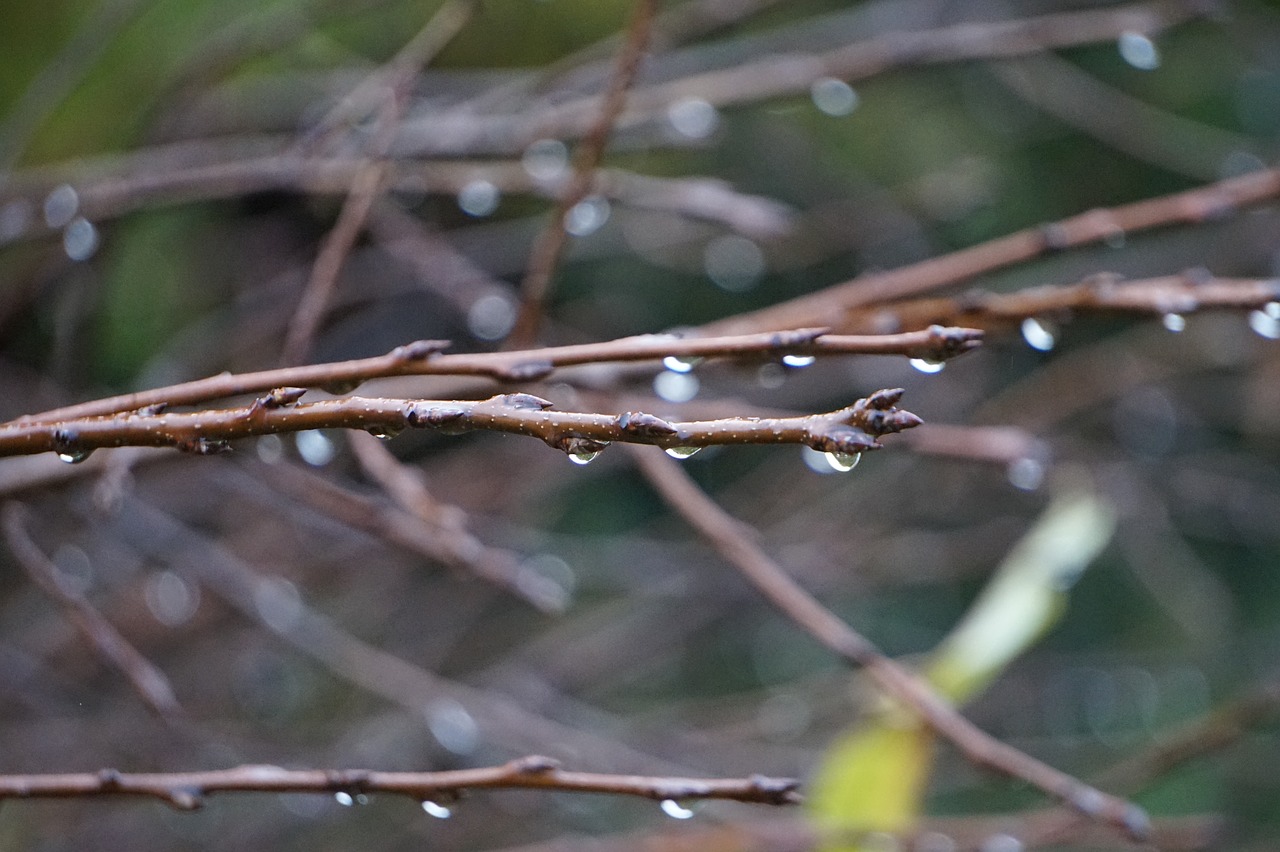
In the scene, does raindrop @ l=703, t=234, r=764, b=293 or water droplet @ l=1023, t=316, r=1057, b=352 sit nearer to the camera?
water droplet @ l=1023, t=316, r=1057, b=352

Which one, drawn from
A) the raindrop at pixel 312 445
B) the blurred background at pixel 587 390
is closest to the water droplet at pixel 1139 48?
the blurred background at pixel 587 390

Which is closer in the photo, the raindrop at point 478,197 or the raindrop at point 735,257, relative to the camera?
the raindrop at point 478,197

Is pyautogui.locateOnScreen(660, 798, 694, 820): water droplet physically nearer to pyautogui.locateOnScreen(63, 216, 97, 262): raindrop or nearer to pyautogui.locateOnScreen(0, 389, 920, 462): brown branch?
pyautogui.locateOnScreen(0, 389, 920, 462): brown branch

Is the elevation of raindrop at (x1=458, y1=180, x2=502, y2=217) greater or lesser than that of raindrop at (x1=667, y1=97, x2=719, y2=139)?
lesser

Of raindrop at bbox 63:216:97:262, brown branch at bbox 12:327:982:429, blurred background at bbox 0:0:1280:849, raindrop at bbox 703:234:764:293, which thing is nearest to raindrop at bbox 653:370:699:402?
blurred background at bbox 0:0:1280:849

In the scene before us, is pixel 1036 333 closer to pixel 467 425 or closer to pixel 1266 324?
pixel 1266 324

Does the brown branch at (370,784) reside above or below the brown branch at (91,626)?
below

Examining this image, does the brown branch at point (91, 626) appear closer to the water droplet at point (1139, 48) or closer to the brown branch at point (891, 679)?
the brown branch at point (891, 679)
